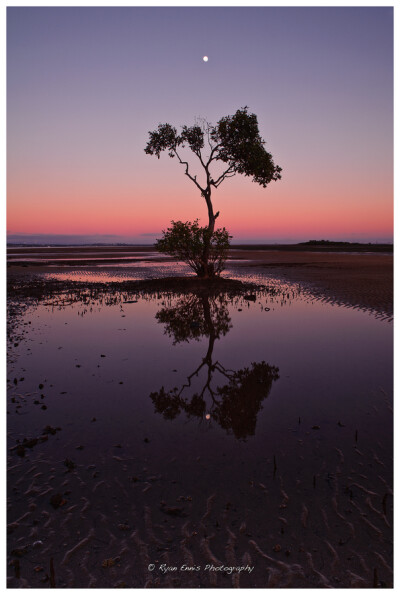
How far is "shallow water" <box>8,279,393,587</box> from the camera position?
476 cm

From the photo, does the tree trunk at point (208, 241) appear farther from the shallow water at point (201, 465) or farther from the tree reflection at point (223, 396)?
the shallow water at point (201, 465)

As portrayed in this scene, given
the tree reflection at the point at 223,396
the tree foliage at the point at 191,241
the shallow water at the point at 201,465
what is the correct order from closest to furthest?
the shallow water at the point at 201,465
the tree reflection at the point at 223,396
the tree foliage at the point at 191,241

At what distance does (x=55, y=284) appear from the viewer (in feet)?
117

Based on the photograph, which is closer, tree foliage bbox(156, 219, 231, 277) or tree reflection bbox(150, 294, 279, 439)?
tree reflection bbox(150, 294, 279, 439)

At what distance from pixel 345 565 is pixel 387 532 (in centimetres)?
104

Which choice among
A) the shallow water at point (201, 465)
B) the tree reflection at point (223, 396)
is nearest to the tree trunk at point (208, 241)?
the tree reflection at point (223, 396)

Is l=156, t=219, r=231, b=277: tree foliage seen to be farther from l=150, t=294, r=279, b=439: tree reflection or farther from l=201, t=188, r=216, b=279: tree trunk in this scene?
l=150, t=294, r=279, b=439: tree reflection

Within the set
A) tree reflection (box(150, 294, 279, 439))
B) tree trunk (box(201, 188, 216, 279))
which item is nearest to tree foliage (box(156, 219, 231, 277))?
tree trunk (box(201, 188, 216, 279))

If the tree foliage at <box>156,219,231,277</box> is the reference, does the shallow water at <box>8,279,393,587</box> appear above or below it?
below

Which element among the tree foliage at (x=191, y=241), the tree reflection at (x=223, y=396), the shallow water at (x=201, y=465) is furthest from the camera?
the tree foliage at (x=191, y=241)

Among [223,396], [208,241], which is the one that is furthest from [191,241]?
[223,396]

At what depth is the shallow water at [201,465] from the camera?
187 inches

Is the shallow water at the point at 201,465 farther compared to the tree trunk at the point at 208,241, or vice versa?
the tree trunk at the point at 208,241

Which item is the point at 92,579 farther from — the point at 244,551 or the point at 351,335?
the point at 351,335
